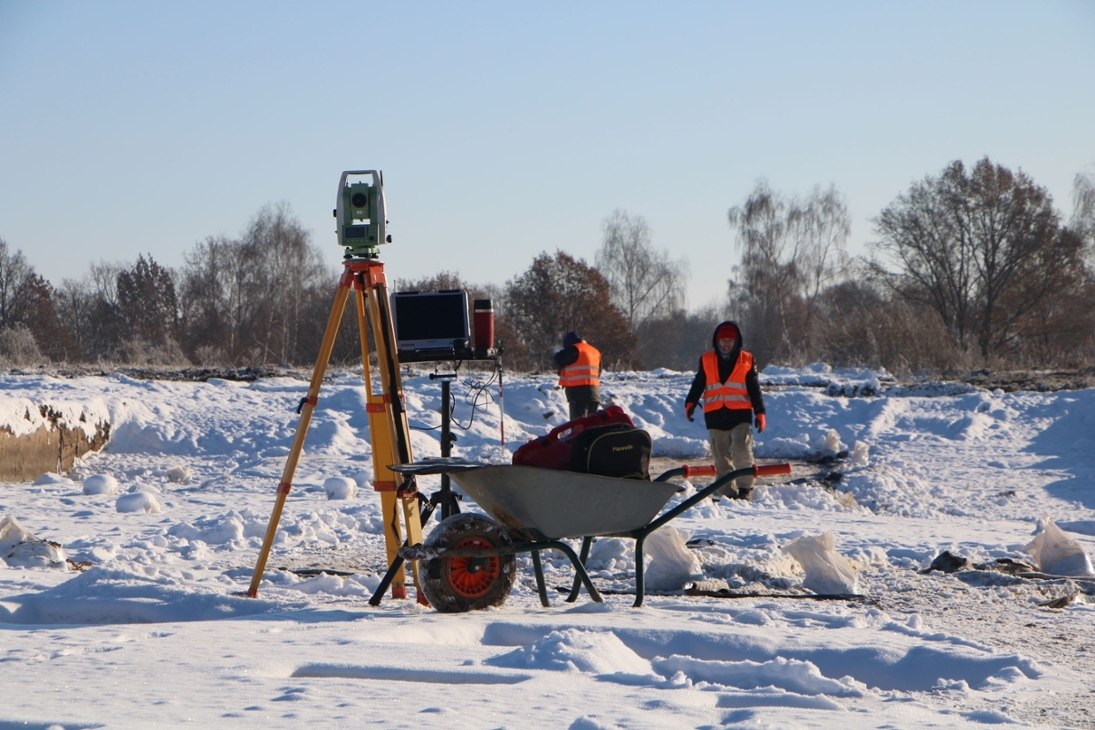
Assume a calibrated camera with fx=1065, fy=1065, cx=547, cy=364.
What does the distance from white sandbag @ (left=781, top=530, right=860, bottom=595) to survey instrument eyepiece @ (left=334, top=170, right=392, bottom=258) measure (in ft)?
9.32

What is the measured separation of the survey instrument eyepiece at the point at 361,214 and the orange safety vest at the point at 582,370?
5877mm

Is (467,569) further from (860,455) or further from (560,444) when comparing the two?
(860,455)

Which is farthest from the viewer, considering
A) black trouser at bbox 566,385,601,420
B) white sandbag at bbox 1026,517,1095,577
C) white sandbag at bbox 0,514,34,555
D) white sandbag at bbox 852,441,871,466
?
white sandbag at bbox 852,441,871,466

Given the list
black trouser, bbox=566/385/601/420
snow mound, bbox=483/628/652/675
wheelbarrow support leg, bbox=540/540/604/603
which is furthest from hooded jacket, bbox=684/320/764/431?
snow mound, bbox=483/628/652/675

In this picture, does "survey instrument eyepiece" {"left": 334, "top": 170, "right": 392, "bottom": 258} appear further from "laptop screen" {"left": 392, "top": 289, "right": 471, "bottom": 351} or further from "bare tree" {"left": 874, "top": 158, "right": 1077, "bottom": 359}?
"bare tree" {"left": 874, "top": 158, "right": 1077, "bottom": 359}

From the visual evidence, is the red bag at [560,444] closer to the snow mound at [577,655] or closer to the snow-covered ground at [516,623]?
the snow-covered ground at [516,623]

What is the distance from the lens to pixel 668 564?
5895 mm

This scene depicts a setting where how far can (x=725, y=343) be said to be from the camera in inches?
364

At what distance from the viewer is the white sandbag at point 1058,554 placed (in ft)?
20.6

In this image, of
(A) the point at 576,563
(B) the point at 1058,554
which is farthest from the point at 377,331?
(B) the point at 1058,554

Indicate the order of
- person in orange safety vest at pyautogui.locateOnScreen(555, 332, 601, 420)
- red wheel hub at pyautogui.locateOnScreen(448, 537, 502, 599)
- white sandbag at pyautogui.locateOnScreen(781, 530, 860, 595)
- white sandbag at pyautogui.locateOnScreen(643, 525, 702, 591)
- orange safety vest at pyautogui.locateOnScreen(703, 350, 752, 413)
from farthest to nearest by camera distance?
person in orange safety vest at pyautogui.locateOnScreen(555, 332, 601, 420) < orange safety vest at pyautogui.locateOnScreen(703, 350, 752, 413) < white sandbag at pyautogui.locateOnScreen(643, 525, 702, 591) < white sandbag at pyautogui.locateOnScreen(781, 530, 860, 595) < red wheel hub at pyautogui.locateOnScreen(448, 537, 502, 599)

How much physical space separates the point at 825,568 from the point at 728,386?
359cm

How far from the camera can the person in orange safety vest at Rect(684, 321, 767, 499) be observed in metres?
9.18

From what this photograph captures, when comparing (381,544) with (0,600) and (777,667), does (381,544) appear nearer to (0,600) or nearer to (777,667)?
(0,600)
